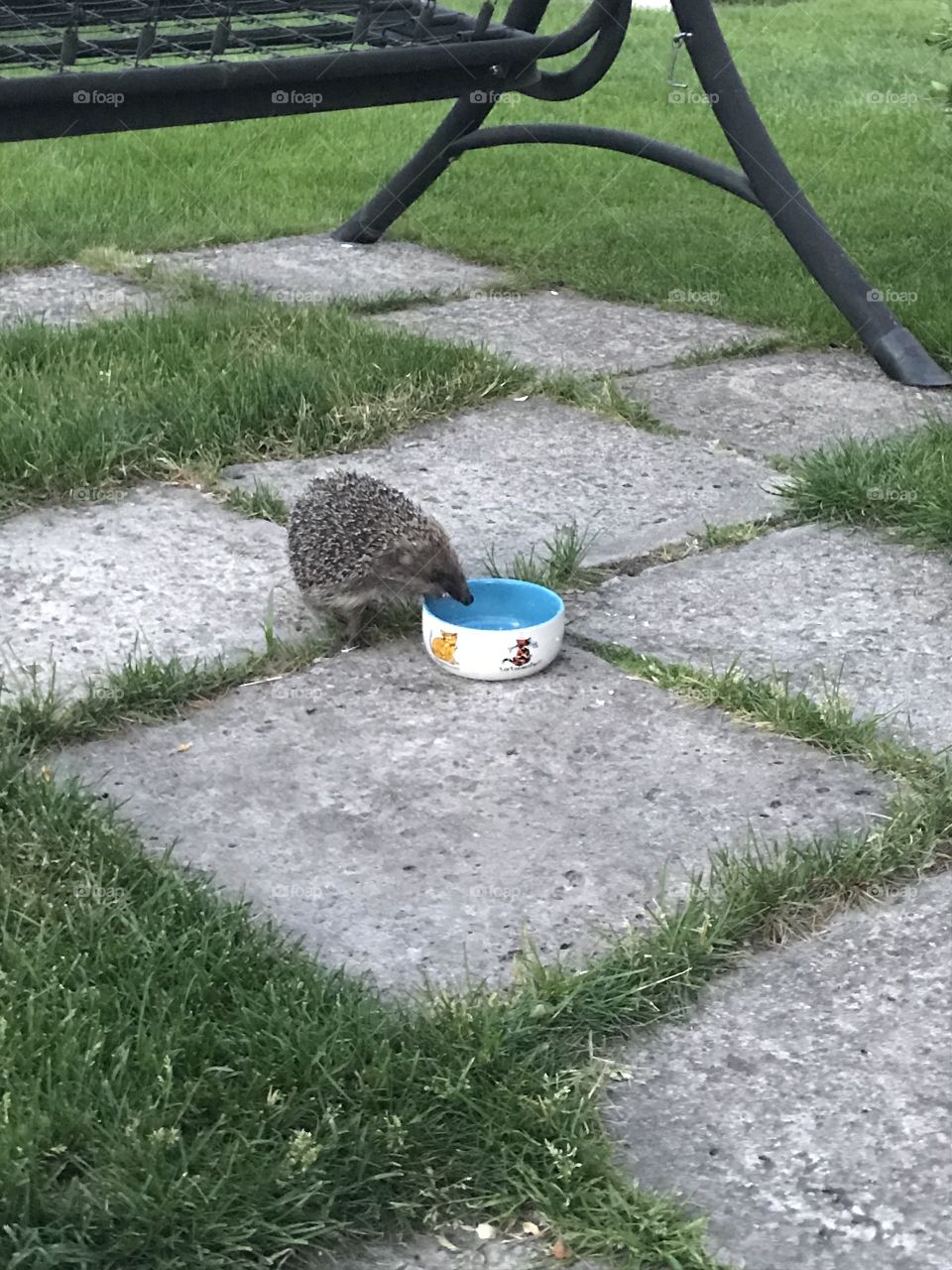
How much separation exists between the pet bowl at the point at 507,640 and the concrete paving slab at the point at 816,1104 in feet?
3.19

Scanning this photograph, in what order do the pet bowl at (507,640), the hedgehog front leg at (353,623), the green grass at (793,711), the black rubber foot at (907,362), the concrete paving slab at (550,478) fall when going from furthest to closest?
1. the black rubber foot at (907,362)
2. the concrete paving slab at (550,478)
3. the hedgehog front leg at (353,623)
4. the pet bowl at (507,640)
5. the green grass at (793,711)

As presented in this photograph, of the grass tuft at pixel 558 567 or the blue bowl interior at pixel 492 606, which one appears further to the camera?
the grass tuft at pixel 558 567

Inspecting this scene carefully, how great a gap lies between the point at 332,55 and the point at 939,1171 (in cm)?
373

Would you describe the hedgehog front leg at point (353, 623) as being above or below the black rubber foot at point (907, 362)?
below

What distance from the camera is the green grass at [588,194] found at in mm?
6238

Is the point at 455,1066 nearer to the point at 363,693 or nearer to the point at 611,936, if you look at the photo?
the point at 611,936

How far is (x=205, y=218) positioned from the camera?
702 centimetres

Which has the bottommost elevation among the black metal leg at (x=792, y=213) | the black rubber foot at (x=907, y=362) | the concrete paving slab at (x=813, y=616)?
the concrete paving slab at (x=813, y=616)

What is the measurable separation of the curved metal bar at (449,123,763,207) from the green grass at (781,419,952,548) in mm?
1405

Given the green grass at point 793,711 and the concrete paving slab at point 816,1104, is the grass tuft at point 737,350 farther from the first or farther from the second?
the concrete paving slab at point 816,1104

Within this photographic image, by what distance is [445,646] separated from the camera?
3377mm

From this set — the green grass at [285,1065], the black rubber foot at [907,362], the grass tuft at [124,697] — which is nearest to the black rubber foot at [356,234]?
the black rubber foot at [907,362]

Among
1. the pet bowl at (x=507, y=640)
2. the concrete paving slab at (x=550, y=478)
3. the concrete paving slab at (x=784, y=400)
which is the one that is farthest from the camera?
the concrete paving slab at (x=784, y=400)

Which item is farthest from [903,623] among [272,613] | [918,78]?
[918,78]
